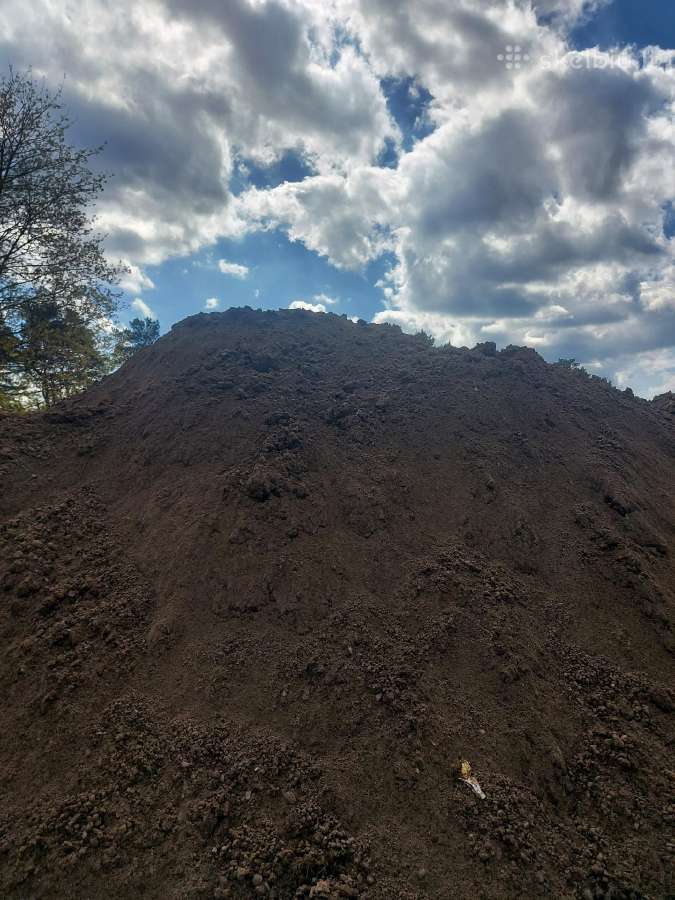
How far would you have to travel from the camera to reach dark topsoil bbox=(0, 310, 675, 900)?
12.1ft

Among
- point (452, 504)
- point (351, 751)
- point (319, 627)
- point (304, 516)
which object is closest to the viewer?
point (351, 751)

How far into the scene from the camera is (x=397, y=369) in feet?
42.8

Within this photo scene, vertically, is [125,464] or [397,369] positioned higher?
[397,369]

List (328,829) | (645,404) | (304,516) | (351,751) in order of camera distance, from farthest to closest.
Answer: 1. (645,404)
2. (304,516)
3. (351,751)
4. (328,829)

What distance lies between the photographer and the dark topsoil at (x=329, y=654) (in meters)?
3.69

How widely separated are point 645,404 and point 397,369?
9.40m

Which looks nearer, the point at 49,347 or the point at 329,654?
the point at 329,654

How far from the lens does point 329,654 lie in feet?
17.5

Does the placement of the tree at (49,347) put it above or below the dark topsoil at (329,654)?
above

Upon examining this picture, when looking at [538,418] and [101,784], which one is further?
[538,418]

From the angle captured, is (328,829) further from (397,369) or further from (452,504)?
(397,369)

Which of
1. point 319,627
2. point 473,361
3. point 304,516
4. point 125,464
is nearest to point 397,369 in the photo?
point 473,361

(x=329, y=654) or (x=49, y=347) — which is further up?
(x=49, y=347)

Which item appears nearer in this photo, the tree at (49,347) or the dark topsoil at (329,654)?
the dark topsoil at (329,654)
